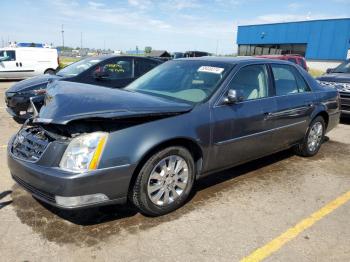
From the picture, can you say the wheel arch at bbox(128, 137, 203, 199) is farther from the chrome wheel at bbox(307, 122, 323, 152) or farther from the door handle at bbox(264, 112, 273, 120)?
the chrome wheel at bbox(307, 122, 323, 152)

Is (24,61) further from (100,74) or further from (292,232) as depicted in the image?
(292,232)

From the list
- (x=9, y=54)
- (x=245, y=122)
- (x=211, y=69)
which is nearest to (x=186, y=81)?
(x=211, y=69)

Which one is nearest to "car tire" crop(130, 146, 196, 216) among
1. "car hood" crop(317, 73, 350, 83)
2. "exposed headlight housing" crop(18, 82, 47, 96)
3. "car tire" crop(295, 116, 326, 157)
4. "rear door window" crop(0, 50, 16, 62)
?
"car tire" crop(295, 116, 326, 157)

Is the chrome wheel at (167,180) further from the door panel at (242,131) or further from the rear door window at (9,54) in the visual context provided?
the rear door window at (9,54)

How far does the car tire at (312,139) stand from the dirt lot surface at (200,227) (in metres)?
1.06

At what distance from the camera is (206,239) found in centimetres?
310

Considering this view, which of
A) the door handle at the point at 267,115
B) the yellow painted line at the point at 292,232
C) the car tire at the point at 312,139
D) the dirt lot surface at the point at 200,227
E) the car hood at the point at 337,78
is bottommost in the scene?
the dirt lot surface at the point at 200,227

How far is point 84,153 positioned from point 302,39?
3964 centimetres

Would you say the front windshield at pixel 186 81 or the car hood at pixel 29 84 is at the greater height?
the front windshield at pixel 186 81

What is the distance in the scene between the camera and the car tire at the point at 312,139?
5511 millimetres

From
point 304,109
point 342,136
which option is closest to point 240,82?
point 304,109

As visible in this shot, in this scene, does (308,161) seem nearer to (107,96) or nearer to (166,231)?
(166,231)

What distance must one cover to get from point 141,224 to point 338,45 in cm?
3613

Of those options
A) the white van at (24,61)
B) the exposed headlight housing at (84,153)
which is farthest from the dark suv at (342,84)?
the white van at (24,61)
